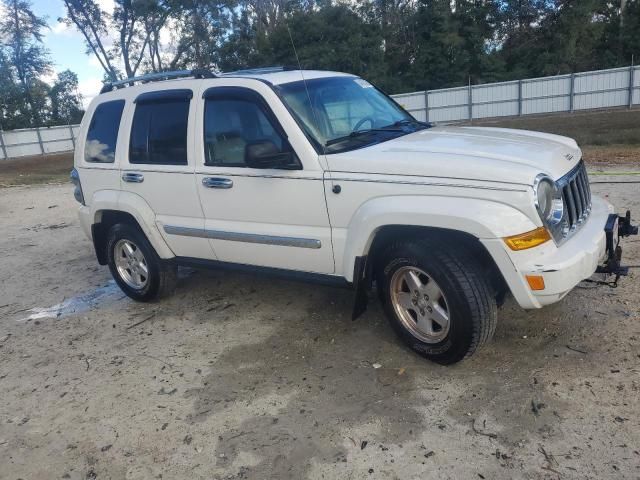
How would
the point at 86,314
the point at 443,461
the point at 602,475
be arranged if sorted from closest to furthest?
the point at 602,475
the point at 443,461
the point at 86,314

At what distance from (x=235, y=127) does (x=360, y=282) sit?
1551 millimetres

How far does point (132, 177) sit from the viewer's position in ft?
16.1

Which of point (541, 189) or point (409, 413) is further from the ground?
point (541, 189)

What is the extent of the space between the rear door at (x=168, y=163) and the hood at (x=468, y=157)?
142 cm

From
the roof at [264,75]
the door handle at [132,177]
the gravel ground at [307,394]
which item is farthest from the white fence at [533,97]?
the door handle at [132,177]

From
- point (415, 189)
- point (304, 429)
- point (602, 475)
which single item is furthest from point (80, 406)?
point (602, 475)

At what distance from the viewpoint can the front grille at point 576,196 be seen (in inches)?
138

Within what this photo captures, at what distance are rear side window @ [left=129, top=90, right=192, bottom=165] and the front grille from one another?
2.85m

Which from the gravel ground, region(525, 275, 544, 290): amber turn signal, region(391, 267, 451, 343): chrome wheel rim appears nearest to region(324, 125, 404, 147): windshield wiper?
region(391, 267, 451, 343): chrome wheel rim

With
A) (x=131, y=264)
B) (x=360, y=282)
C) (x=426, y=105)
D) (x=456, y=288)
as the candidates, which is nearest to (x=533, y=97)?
(x=426, y=105)

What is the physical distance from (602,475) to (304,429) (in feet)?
5.07

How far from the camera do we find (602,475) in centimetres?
263

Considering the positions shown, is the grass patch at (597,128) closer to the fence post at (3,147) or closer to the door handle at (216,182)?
the door handle at (216,182)

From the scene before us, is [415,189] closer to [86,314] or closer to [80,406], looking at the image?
[80,406]
